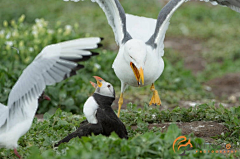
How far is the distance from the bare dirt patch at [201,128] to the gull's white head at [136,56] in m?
0.70

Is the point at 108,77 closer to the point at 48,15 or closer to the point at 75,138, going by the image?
the point at 75,138

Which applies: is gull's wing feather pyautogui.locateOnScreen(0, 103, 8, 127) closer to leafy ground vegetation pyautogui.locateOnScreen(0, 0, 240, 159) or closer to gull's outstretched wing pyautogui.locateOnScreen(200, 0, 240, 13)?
leafy ground vegetation pyautogui.locateOnScreen(0, 0, 240, 159)

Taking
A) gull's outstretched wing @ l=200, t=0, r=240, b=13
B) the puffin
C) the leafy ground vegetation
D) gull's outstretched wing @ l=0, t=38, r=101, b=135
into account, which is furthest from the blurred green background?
gull's outstretched wing @ l=0, t=38, r=101, b=135

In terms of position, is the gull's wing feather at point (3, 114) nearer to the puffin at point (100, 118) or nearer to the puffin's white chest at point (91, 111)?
the puffin at point (100, 118)

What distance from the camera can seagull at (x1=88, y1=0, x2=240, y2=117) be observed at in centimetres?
489

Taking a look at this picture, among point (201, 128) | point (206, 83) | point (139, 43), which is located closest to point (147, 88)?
point (206, 83)

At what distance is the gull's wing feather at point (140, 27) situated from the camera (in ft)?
19.2

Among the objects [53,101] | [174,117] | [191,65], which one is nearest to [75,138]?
[174,117]

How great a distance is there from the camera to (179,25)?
13344 millimetres

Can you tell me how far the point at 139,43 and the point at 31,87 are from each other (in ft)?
4.84

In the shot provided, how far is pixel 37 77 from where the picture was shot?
13.7ft

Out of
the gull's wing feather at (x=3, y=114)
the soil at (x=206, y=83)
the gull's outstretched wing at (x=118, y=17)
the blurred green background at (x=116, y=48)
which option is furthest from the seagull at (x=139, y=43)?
the blurred green background at (x=116, y=48)

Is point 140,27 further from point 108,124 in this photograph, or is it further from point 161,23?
point 108,124

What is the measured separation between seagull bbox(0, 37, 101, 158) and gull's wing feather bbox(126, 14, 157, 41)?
1634 millimetres
